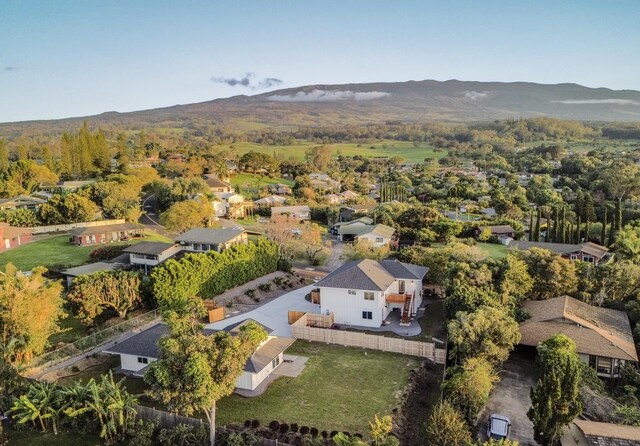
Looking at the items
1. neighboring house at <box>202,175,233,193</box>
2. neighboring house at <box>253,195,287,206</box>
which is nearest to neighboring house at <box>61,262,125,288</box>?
neighboring house at <box>253,195,287,206</box>

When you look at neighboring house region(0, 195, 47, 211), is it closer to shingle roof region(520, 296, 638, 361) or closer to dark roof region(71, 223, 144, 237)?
dark roof region(71, 223, 144, 237)

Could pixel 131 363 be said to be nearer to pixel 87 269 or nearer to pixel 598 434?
pixel 87 269

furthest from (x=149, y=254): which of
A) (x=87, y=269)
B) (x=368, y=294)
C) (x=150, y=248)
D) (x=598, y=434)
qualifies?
(x=598, y=434)

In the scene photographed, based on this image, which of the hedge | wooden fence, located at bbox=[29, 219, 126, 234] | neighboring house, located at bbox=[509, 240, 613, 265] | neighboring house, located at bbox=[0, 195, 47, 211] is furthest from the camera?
neighboring house, located at bbox=[0, 195, 47, 211]

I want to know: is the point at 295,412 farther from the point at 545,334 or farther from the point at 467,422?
the point at 545,334

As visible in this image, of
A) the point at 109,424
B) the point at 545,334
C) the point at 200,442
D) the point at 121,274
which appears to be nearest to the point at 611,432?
the point at 545,334

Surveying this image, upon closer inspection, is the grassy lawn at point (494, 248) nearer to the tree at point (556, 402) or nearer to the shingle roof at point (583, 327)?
the shingle roof at point (583, 327)
